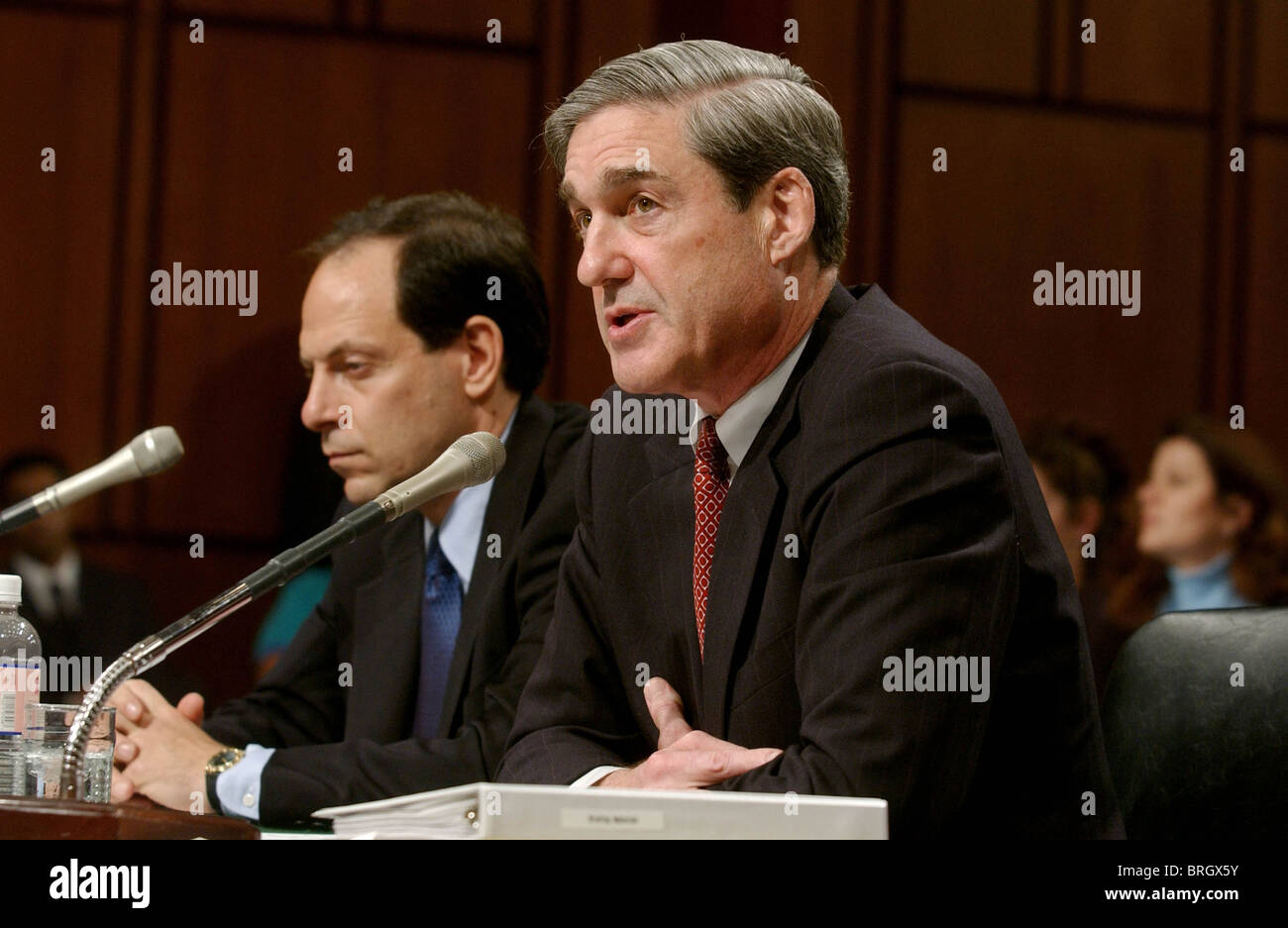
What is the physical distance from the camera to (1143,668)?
1904 mm

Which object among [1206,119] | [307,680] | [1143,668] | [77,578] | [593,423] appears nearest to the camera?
[1143,668]

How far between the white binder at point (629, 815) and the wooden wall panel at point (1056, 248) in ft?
12.8

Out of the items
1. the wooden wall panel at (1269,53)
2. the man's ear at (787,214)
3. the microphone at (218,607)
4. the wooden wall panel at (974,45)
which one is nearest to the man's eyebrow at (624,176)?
the man's ear at (787,214)

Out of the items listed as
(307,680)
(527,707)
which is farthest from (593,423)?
(307,680)

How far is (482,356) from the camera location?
271 centimetres

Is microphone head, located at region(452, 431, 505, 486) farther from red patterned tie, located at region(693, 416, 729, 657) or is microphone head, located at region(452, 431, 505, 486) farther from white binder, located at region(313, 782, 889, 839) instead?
white binder, located at region(313, 782, 889, 839)

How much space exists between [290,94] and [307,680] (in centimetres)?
251

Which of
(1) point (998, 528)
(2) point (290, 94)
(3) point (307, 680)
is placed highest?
(2) point (290, 94)

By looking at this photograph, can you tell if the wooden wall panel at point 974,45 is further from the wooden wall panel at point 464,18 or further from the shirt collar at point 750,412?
the shirt collar at point 750,412

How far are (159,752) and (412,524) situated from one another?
23.5 inches

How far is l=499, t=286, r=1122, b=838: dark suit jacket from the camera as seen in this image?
153 centimetres

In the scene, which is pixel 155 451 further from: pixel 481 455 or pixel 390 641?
pixel 390 641
